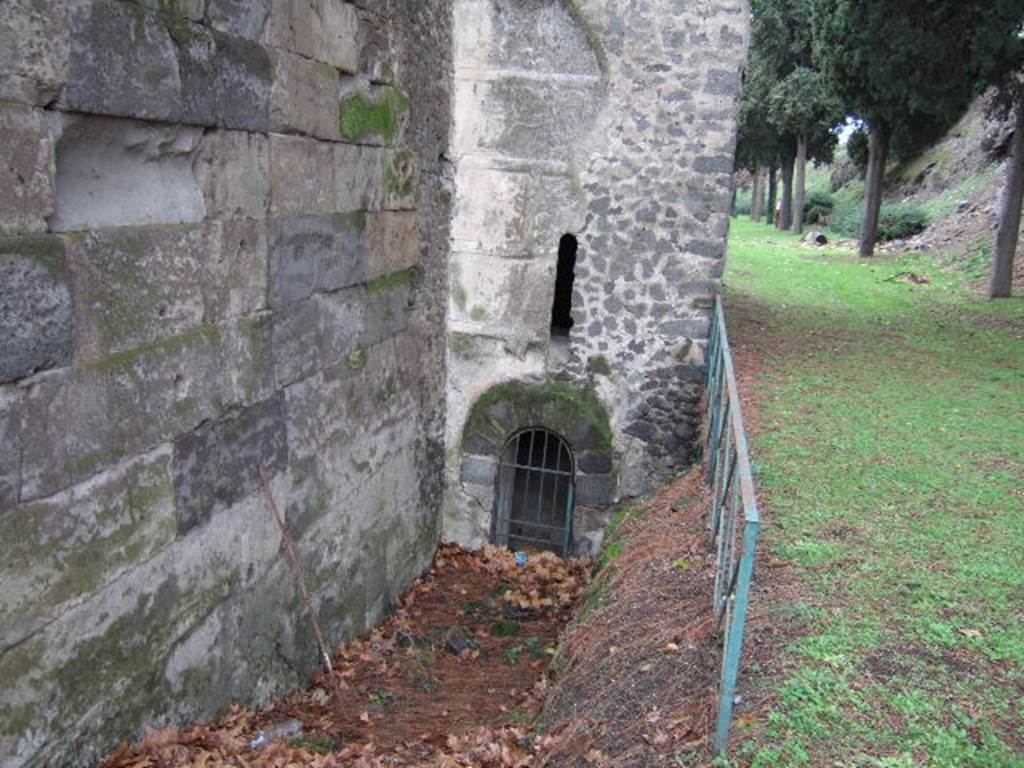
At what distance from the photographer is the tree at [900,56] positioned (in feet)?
45.8

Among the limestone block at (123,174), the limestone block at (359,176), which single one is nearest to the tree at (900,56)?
the limestone block at (359,176)

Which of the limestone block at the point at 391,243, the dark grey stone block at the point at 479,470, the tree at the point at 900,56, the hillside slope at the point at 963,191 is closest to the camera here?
the limestone block at the point at 391,243

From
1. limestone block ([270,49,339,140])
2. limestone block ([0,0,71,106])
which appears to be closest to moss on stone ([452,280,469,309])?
limestone block ([270,49,339,140])

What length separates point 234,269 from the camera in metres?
4.68

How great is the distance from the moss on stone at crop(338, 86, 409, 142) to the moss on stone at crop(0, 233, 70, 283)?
8.70ft

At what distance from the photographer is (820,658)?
3.83 meters

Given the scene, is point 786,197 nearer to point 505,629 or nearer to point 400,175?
point 400,175

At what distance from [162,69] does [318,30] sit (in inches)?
65.3

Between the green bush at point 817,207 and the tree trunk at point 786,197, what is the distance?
621mm

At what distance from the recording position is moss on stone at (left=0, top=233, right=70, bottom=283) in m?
3.19

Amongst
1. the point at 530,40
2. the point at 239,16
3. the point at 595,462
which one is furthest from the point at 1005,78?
the point at 239,16

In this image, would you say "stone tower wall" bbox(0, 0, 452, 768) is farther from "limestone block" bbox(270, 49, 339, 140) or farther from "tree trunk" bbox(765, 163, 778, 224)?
"tree trunk" bbox(765, 163, 778, 224)

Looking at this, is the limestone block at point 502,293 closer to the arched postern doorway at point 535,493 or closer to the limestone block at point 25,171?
the arched postern doorway at point 535,493

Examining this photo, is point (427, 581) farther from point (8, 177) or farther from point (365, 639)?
point (8, 177)
